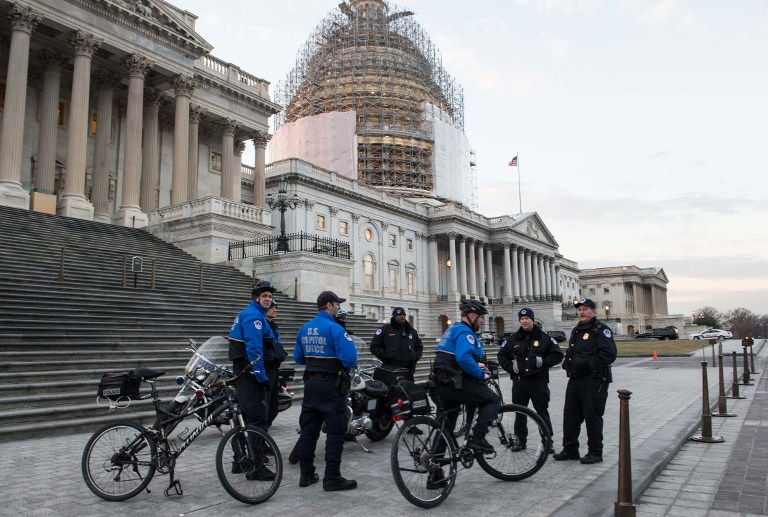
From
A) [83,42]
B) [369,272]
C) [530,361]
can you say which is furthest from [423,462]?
[369,272]

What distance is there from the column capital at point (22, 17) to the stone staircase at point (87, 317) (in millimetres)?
9110

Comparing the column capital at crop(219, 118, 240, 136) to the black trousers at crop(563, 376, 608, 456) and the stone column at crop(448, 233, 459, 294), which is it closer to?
the stone column at crop(448, 233, 459, 294)

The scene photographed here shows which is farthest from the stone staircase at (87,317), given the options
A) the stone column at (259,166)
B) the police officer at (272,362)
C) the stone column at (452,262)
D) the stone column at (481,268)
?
the stone column at (481,268)

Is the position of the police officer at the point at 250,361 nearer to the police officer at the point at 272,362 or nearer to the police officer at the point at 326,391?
the police officer at the point at 272,362

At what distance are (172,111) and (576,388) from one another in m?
35.8

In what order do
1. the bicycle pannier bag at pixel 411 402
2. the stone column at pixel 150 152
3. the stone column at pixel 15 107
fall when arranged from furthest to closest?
the stone column at pixel 150 152 → the stone column at pixel 15 107 → the bicycle pannier bag at pixel 411 402

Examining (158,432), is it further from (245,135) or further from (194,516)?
(245,135)

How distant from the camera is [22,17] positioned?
26672mm

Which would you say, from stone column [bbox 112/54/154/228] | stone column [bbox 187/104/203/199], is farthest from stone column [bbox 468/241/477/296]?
stone column [bbox 112/54/154/228]

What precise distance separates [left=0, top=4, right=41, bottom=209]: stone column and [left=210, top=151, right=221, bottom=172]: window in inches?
619

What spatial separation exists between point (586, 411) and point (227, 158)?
3489cm

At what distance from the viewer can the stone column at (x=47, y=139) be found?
89.1ft

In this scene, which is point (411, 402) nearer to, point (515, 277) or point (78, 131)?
point (78, 131)

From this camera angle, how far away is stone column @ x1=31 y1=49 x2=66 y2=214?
27156mm
